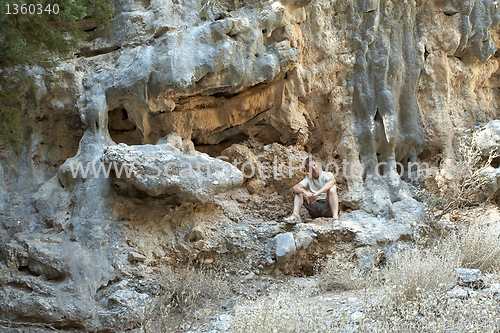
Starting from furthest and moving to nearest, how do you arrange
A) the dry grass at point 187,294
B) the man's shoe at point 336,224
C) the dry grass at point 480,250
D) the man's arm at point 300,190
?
the man's arm at point 300,190 → the man's shoe at point 336,224 → the dry grass at point 480,250 → the dry grass at point 187,294

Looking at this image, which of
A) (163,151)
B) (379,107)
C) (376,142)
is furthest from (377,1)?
(163,151)

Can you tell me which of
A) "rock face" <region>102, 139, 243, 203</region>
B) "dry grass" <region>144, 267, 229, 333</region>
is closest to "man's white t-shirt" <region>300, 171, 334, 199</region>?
"rock face" <region>102, 139, 243, 203</region>

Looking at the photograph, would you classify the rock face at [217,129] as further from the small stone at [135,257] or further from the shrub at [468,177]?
the shrub at [468,177]

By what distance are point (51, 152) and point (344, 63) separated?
466 centimetres

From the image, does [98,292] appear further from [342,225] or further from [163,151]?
[342,225]

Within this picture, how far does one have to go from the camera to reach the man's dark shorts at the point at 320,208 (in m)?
5.84

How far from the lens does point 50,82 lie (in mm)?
5648

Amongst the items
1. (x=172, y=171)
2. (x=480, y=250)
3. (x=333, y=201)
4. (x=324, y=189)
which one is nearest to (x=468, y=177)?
(x=480, y=250)

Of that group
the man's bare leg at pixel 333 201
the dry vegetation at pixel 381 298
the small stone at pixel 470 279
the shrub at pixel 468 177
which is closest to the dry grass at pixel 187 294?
the dry vegetation at pixel 381 298

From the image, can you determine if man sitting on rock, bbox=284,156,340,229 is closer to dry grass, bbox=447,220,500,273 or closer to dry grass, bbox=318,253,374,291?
dry grass, bbox=318,253,374,291

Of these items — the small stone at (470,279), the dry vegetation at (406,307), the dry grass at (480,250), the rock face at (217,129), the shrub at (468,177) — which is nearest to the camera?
the dry vegetation at (406,307)

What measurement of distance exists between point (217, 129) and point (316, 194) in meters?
1.98

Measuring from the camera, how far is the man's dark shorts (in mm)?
5844

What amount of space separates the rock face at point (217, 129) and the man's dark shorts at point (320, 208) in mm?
343
